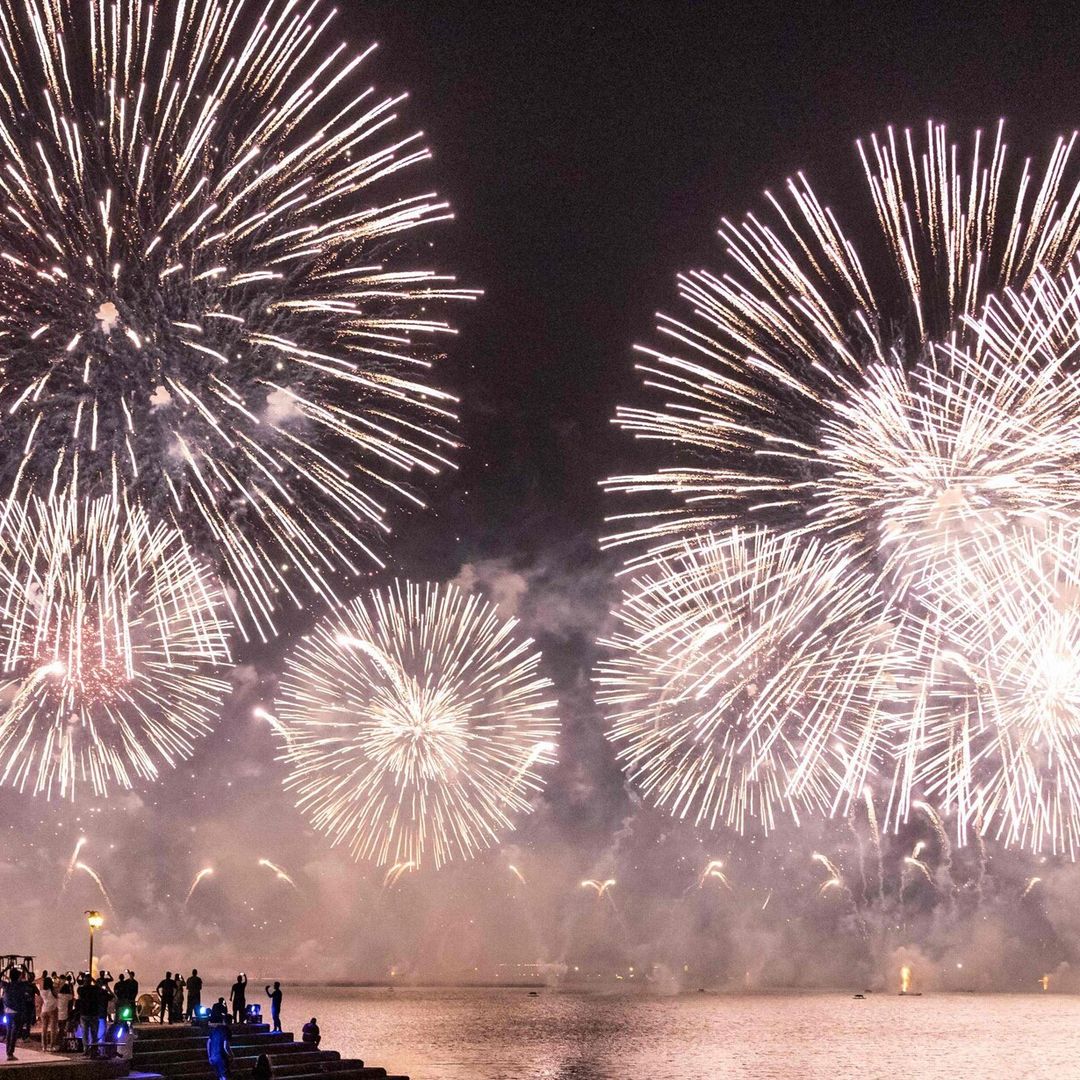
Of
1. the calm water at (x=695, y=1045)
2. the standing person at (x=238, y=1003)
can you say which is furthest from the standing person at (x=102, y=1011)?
the calm water at (x=695, y=1045)

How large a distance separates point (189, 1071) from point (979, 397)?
1941 cm

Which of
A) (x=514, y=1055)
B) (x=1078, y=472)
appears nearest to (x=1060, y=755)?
(x=1078, y=472)

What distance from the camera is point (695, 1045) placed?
52750mm

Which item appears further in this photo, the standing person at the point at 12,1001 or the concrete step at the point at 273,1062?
the concrete step at the point at 273,1062

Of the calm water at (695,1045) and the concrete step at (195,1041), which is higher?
the concrete step at (195,1041)

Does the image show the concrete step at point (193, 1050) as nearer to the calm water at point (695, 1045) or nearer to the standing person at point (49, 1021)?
the standing person at point (49, 1021)

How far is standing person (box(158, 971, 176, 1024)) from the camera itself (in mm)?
26586

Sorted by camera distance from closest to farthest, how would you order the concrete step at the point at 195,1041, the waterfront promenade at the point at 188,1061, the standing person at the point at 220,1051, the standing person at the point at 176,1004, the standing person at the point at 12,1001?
the waterfront promenade at the point at 188,1061, the standing person at the point at 220,1051, the standing person at the point at 12,1001, the concrete step at the point at 195,1041, the standing person at the point at 176,1004

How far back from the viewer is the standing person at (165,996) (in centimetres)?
2659

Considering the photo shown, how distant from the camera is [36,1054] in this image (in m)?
21.3

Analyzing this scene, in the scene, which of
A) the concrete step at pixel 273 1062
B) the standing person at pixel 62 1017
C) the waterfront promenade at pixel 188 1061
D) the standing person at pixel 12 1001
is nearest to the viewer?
the waterfront promenade at pixel 188 1061

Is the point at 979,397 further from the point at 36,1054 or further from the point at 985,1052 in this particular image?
the point at 985,1052

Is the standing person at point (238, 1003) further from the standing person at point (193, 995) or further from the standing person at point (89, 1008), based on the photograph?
the standing person at point (89, 1008)

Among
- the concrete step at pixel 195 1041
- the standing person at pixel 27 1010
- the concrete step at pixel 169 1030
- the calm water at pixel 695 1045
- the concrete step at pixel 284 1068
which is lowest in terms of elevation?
the calm water at pixel 695 1045
